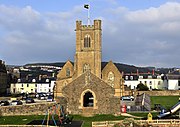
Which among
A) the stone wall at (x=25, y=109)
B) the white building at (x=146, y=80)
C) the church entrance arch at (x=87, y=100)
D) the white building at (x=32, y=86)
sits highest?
the white building at (x=146, y=80)

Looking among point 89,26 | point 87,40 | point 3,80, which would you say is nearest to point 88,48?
point 87,40

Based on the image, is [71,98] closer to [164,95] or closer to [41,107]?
[41,107]

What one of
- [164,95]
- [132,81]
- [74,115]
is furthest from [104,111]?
[132,81]

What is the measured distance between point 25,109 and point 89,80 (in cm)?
832

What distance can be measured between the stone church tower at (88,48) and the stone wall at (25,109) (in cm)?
1888

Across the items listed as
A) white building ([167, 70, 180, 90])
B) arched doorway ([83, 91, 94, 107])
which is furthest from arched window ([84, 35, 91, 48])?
white building ([167, 70, 180, 90])

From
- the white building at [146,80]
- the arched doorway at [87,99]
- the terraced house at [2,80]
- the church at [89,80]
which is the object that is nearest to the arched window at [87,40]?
the church at [89,80]

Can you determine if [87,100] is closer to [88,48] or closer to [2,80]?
[88,48]

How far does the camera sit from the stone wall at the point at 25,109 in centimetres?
4216

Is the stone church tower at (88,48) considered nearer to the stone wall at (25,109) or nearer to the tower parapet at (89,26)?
the tower parapet at (89,26)

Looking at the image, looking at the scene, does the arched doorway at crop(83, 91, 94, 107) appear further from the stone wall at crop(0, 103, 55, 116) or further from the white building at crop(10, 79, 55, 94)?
the white building at crop(10, 79, 55, 94)

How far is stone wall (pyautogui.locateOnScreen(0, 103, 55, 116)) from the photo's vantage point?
42.2 meters

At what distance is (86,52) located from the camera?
206 ft

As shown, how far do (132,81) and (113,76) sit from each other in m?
50.5
